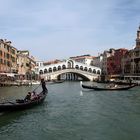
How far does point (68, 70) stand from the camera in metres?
48.2

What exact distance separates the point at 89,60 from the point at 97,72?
17.6 meters

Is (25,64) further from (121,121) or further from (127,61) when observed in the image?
(121,121)

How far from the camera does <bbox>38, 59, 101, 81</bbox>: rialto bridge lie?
158ft

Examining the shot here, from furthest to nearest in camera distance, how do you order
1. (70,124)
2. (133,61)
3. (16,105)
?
(133,61) < (16,105) < (70,124)

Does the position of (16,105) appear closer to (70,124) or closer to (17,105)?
(17,105)

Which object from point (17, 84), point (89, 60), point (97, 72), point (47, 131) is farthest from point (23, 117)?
point (89, 60)

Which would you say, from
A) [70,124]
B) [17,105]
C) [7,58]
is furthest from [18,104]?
[7,58]

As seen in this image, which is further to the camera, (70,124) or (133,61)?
(133,61)

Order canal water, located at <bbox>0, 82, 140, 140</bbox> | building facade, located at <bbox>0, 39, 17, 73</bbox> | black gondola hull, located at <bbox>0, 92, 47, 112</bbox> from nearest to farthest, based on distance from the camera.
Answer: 1. canal water, located at <bbox>0, 82, 140, 140</bbox>
2. black gondola hull, located at <bbox>0, 92, 47, 112</bbox>
3. building facade, located at <bbox>0, 39, 17, 73</bbox>

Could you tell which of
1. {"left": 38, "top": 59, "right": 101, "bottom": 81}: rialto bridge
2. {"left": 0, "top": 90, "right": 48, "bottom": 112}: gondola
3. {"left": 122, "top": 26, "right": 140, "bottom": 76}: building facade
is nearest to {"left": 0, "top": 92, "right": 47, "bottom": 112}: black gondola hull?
{"left": 0, "top": 90, "right": 48, "bottom": 112}: gondola

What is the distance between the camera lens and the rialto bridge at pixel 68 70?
158 ft

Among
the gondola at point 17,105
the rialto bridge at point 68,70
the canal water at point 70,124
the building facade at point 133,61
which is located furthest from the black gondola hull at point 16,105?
the rialto bridge at point 68,70

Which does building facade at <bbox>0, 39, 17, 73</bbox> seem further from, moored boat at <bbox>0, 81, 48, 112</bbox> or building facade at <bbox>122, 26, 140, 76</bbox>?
moored boat at <bbox>0, 81, 48, 112</bbox>

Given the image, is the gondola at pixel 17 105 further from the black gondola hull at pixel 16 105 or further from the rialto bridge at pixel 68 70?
the rialto bridge at pixel 68 70
